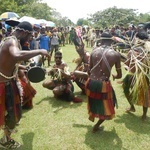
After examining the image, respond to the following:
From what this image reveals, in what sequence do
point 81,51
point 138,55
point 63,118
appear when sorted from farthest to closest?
1. point 81,51
2. point 63,118
3. point 138,55

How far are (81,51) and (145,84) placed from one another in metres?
2.12

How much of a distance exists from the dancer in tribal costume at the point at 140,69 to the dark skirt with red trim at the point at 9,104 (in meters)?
2.05

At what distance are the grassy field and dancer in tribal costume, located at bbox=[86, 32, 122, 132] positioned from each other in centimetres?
44

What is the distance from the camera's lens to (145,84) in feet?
15.1

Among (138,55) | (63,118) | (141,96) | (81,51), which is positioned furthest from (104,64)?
(81,51)

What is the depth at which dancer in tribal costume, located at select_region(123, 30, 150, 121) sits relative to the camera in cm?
434

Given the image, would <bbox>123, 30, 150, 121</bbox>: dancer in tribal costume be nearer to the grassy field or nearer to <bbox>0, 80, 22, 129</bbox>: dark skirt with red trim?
the grassy field

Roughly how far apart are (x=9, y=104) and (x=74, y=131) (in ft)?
4.83

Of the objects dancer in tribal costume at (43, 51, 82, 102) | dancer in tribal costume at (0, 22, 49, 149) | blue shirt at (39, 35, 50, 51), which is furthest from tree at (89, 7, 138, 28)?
dancer in tribal costume at (0, 22, 49, 149)

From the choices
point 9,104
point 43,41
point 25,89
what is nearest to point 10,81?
point 9,104

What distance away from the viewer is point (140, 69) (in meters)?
4.40

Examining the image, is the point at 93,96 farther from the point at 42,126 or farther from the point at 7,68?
the point at 7,68

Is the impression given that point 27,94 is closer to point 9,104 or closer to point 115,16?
point 9,104

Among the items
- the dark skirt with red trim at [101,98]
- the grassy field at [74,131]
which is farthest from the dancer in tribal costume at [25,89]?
the dark skirt with red trim at [101,98]
